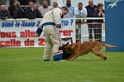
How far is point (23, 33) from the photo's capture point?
2750 centimetres

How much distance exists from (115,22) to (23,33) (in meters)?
5.64

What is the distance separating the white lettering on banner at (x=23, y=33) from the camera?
27312mm

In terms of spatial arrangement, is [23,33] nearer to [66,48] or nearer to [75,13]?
[75,13]

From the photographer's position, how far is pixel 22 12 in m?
28.4

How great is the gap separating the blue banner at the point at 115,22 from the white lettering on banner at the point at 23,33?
3950mm

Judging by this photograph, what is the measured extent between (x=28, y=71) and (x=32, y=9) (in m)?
14.6

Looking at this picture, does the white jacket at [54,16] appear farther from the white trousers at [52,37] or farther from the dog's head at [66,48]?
the dog's head at [66,48]

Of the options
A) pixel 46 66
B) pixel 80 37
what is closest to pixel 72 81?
pixel 46 66

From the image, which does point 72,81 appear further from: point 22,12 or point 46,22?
point 22,12

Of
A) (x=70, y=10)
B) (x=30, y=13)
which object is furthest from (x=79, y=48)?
(x=30, y=13)

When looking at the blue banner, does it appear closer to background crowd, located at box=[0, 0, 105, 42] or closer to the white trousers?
background crowd, located at box=[0, 0, 105, 42]

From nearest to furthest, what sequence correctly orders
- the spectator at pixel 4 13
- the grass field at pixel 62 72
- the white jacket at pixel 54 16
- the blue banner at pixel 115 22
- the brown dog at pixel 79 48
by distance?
the grass field at pixel 62 72
the white jacket at pixel 54 16
the brown dog at pixel 79 48
the blue banner at pixel 115 22
the spectator at pixel 4 13

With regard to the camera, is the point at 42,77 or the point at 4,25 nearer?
the point at 42,77

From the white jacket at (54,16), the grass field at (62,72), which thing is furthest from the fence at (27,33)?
the grass field at (62,72)
